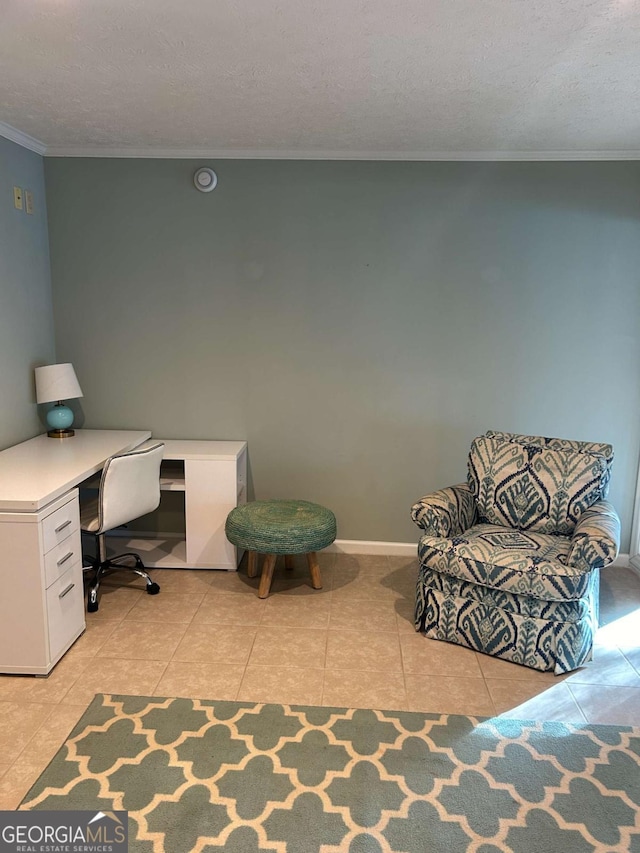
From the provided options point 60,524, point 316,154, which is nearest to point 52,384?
point 60,524

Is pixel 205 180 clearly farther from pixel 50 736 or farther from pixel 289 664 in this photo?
pixel 50 736

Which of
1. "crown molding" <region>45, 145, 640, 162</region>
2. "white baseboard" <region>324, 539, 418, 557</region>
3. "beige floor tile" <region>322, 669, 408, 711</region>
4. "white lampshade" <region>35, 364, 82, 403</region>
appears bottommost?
"beige floor tile" <region>322, 669, 408, 711</region>

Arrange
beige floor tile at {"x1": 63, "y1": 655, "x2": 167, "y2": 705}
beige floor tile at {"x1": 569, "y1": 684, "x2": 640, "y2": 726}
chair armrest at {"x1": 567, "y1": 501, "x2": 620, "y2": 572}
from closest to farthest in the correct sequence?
1. beige floor tile at {"x1": 569, "y1": 684, "x2": 640, "y2": 726}
2. beige floor tile at {"x1": 63, "y1": 655, "x2": 167, "y2": 705}
3. chair armrest at {"x1": 567, "y1": 501, "x2": 620, "y2": 572}

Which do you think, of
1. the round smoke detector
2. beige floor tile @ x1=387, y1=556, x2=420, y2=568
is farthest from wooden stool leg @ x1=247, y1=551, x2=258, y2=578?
the round smoke detector

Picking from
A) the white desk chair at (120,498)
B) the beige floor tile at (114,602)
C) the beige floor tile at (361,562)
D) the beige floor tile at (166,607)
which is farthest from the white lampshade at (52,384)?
the beige floor tile at (361,562)

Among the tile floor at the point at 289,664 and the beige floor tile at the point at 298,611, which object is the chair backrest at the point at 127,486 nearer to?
the tile floor at the point at 289,664

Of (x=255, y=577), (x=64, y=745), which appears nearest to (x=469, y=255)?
(x=255, y=577)

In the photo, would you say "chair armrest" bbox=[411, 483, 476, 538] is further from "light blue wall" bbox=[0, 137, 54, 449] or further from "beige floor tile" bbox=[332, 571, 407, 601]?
"light blue wall" bbox=[0, 137, 54, 449]

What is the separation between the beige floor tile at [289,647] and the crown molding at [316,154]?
8.69 feet

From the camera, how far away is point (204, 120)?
3.26 meters

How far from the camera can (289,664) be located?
2938 millimetres

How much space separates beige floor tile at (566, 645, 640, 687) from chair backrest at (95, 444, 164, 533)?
223cm

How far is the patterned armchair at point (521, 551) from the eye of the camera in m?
2.86

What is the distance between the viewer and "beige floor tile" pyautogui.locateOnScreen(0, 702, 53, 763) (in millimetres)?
2335
